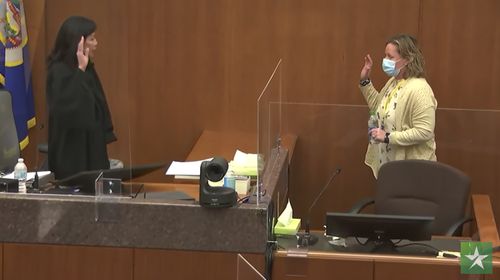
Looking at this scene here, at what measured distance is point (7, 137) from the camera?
4488 mm

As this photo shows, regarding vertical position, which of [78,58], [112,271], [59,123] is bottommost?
[112,271]

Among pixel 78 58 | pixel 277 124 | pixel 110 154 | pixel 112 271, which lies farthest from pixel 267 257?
pixel 277 124

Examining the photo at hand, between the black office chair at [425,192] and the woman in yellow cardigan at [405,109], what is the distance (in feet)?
0.97

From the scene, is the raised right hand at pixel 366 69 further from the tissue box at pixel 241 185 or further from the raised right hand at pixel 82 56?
the raised right hand at pixel 82 56

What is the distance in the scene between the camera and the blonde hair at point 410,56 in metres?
4.65

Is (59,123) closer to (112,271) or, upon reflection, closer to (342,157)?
(112,271)

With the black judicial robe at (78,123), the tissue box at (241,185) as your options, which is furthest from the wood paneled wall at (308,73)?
the tissue box at (241,185)

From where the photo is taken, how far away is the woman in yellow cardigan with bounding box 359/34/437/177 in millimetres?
4555

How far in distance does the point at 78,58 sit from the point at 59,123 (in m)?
0.30

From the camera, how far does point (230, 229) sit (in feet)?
11.0

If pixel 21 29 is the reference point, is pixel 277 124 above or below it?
below

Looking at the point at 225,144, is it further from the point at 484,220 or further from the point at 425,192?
the point at 484,220

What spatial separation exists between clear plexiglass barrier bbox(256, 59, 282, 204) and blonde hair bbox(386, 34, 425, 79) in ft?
2.31

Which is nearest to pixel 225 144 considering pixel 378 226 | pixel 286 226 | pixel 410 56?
pixel 410 56
